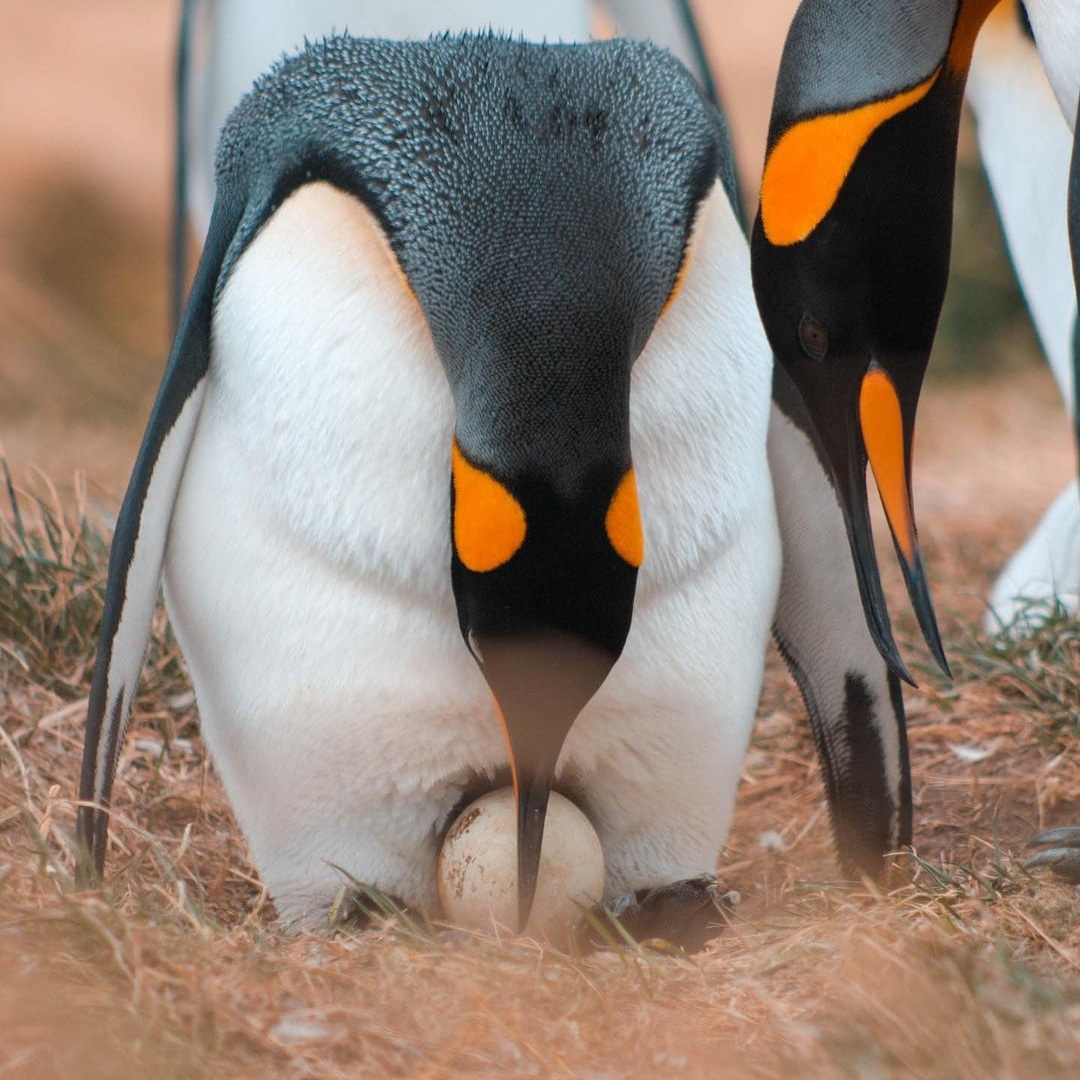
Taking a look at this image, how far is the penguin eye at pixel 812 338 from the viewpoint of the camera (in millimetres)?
2020

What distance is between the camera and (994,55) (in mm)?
3619

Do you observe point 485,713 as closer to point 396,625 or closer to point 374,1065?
point 396,625

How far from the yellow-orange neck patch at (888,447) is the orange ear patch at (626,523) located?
Result: 1.01 ft

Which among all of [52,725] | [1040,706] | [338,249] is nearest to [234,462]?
[338,249]

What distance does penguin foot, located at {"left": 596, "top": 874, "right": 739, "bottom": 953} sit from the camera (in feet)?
7.45

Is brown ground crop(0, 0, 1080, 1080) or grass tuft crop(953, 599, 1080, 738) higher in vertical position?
grass tuft crop(953, 599, 1080, 738)

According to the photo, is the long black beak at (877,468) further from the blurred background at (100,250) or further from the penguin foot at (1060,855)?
the blurred background at (100,250)

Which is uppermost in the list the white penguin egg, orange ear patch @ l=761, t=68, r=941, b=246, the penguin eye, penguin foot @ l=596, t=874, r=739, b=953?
orange ear patch @ l=761, t=68, r=941, b=246

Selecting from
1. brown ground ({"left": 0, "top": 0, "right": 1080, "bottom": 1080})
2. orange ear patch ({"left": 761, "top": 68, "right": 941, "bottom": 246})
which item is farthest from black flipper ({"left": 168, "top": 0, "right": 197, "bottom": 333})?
orange ear patch ({"left": 761, "top": 68, "right": 941, "bottom": 246})

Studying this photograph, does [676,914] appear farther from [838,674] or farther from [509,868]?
[838,674]

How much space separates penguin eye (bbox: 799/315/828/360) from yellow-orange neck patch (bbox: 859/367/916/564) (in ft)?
0.21

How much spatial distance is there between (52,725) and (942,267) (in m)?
1.73

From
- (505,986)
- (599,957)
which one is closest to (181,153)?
(599,957)

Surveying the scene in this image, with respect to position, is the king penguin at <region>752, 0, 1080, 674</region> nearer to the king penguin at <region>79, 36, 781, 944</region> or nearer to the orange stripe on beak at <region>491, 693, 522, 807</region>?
the king penguin at <region>79, 36, 781, 944</region>
